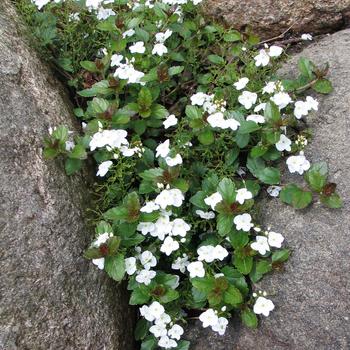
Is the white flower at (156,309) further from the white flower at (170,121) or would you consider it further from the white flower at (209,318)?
the white flower at (170,121)

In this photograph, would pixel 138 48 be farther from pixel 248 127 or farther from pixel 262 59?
pixel 248 127

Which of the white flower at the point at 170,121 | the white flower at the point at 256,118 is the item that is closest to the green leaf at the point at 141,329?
the white flower at the point at 170,121

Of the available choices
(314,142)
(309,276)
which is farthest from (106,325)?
(314,142)

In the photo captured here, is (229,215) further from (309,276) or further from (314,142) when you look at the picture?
(314,142)

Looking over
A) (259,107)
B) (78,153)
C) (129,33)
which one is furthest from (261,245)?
(129,33)

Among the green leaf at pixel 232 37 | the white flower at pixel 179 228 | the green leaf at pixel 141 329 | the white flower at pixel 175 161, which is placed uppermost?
A: the white flower at pixel 175 161

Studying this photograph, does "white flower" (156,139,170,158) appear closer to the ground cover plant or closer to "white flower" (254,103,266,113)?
the ground cover plant
